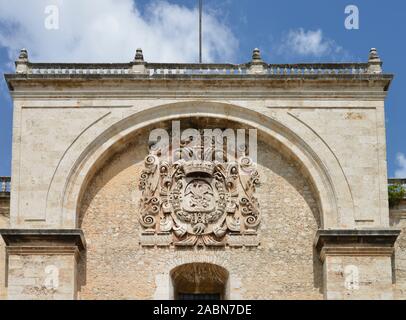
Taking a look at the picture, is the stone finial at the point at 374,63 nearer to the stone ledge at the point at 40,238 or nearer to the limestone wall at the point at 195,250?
the limestone wall at the point at 195,250

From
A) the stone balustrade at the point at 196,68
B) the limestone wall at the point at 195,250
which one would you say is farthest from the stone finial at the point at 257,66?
the limestone wall at the point at 195,250

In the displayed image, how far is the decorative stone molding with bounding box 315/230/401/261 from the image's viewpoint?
34.6 m

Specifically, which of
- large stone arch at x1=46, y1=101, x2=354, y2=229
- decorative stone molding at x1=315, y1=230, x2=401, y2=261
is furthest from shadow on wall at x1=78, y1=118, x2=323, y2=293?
decorative stone molding at x1=315, y1=230, x2=401, y2=261

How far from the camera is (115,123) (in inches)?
1421

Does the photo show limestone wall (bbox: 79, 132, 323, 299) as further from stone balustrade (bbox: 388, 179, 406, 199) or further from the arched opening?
stone balustrade (bbox: 388, 179, 406, 199)

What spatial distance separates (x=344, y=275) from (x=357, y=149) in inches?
147

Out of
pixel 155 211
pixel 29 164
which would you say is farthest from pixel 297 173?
pixel 29 164

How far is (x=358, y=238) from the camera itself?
113 ft

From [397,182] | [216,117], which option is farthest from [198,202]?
[397,182]

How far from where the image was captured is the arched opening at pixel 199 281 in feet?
116

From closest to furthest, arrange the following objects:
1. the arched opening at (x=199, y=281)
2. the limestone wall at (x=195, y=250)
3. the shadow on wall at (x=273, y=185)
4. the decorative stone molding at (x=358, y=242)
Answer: the decorative stone molding at (x=358, y=242) < the limestone wall at (x=195, y=250) < the arched opening at (x=199, y=281) < the shadow on wall at (x=273, y=185)

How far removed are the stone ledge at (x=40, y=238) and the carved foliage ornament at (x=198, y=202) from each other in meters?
2.16
